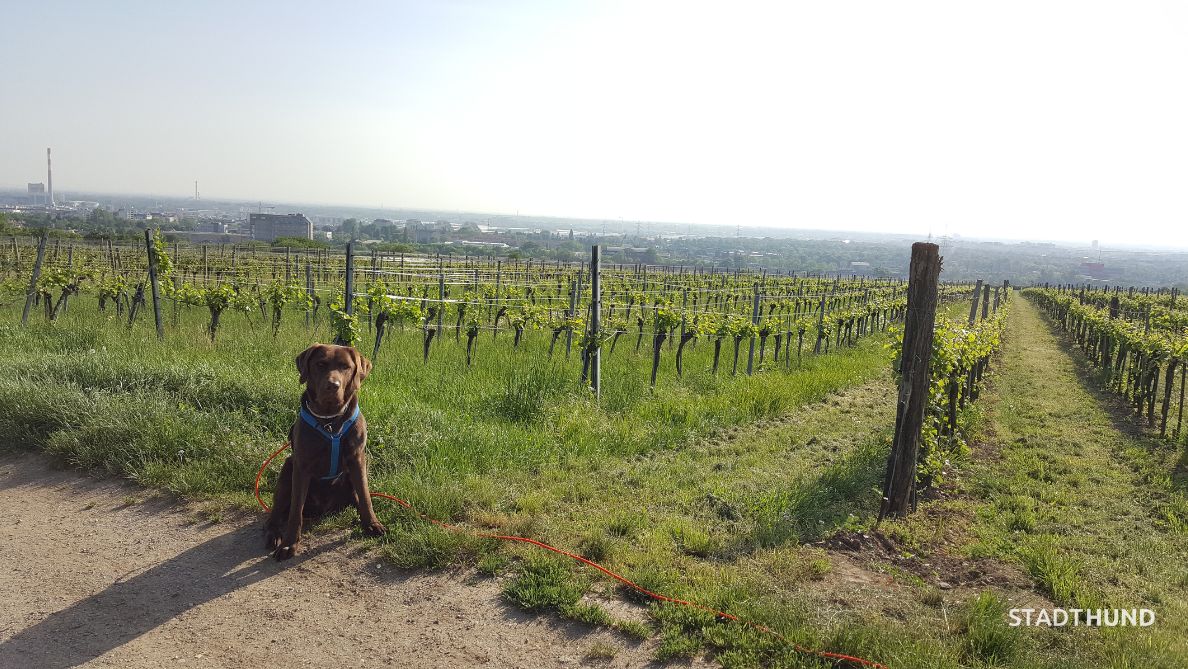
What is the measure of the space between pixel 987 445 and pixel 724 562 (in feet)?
18.6

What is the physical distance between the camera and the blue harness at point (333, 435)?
422cm

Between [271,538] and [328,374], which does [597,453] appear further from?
[328,374]

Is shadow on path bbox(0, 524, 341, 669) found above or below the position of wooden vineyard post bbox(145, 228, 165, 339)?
below

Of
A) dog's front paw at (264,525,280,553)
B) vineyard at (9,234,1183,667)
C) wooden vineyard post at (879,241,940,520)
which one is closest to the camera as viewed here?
vineyard at (9,234,1183,667)

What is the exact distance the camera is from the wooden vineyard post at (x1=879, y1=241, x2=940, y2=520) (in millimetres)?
5480

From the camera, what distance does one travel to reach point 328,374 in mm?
4066

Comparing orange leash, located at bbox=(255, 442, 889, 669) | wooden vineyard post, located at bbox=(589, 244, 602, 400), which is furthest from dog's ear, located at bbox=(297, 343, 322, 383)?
wooden vineyard post, located at bbox=(589, 244, 602, 400)

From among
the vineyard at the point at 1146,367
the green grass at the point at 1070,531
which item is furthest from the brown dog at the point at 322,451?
the vineyard at the point at 1146,367

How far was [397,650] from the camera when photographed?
3504mm

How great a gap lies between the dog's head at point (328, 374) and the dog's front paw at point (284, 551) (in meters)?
0.92

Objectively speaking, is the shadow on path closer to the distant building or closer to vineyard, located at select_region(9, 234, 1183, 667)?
→ vineyard, located at select_region(9, 234, 1183, 667)

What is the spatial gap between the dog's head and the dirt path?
40.7 inches

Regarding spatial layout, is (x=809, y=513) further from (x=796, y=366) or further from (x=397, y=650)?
(x=796, y=366)

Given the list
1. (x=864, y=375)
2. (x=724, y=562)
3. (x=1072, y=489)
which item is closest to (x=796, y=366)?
(x=864, y=375)
